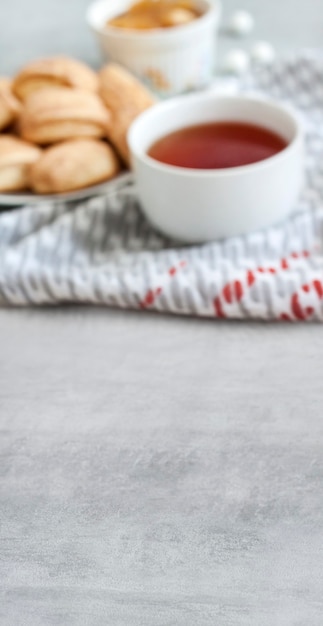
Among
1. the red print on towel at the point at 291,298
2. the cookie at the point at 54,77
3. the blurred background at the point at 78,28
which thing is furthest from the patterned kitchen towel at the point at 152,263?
the blurred background at the point at 78,28

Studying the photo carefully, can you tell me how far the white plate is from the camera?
563 mm

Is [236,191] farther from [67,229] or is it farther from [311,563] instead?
[311,563]

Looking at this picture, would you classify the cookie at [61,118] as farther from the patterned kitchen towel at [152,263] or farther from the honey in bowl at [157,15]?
the honey in bowl at [157,15]

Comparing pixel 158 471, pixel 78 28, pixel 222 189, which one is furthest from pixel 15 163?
pixel 78 28

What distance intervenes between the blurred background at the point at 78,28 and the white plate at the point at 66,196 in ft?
0.90

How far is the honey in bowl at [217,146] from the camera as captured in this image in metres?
0.52

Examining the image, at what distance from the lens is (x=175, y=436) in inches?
16.0

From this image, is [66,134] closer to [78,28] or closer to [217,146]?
[217,146]

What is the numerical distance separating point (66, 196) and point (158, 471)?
0.24 m

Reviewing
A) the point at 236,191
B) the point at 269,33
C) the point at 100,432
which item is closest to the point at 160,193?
the point at 236,191

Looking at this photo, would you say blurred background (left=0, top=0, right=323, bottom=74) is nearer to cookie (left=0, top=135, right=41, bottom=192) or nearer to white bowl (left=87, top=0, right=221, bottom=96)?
white bowl (left=87, top=0, right=221, bottom=96)

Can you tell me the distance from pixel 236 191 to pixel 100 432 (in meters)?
0.17

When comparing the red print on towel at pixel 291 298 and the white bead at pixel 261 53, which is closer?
the red print on towel at pixel 291 298

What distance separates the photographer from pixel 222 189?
1.61 ft
